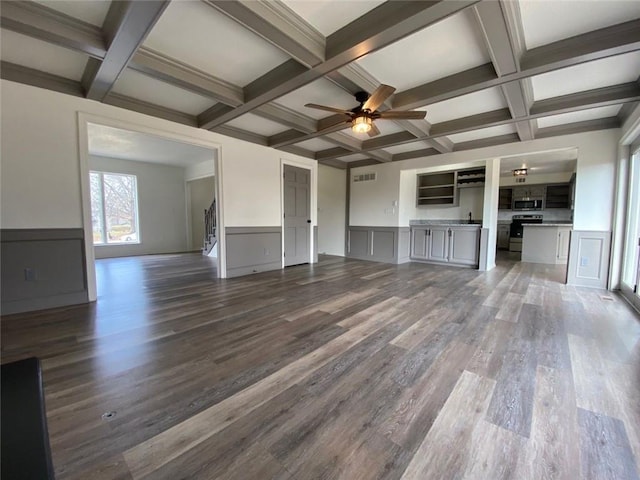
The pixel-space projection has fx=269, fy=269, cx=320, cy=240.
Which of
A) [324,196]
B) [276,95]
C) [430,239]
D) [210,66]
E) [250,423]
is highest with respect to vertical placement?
[210,66]

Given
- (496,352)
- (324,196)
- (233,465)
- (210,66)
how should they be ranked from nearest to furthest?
(233,465)
(496,352)
(210,66)
(324,196)

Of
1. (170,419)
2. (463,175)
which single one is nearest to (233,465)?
(170,419)

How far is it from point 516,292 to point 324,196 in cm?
523

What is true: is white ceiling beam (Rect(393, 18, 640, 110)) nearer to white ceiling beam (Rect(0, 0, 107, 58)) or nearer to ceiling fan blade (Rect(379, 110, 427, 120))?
ceiling fan blade (Rect(379, 110, 427, 120))

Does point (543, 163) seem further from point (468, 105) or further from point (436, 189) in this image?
point (468, 105)

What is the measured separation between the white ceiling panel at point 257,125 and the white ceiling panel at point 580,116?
4.13 meters

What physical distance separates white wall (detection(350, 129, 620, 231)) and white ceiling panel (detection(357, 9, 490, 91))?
9.79 feet

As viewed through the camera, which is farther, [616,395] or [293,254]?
[293,254]

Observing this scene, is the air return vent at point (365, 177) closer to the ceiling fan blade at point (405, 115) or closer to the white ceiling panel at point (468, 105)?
the white ceiling panel at point (468, 105)

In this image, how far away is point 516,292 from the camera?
12.8 ft

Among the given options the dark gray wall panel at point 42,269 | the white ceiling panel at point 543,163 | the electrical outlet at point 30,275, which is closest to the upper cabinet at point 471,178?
the white ceiling panel at point 543,163

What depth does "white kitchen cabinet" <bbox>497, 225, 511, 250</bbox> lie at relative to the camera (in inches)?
339

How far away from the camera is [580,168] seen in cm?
428

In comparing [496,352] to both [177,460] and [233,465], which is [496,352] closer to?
[233,465]
